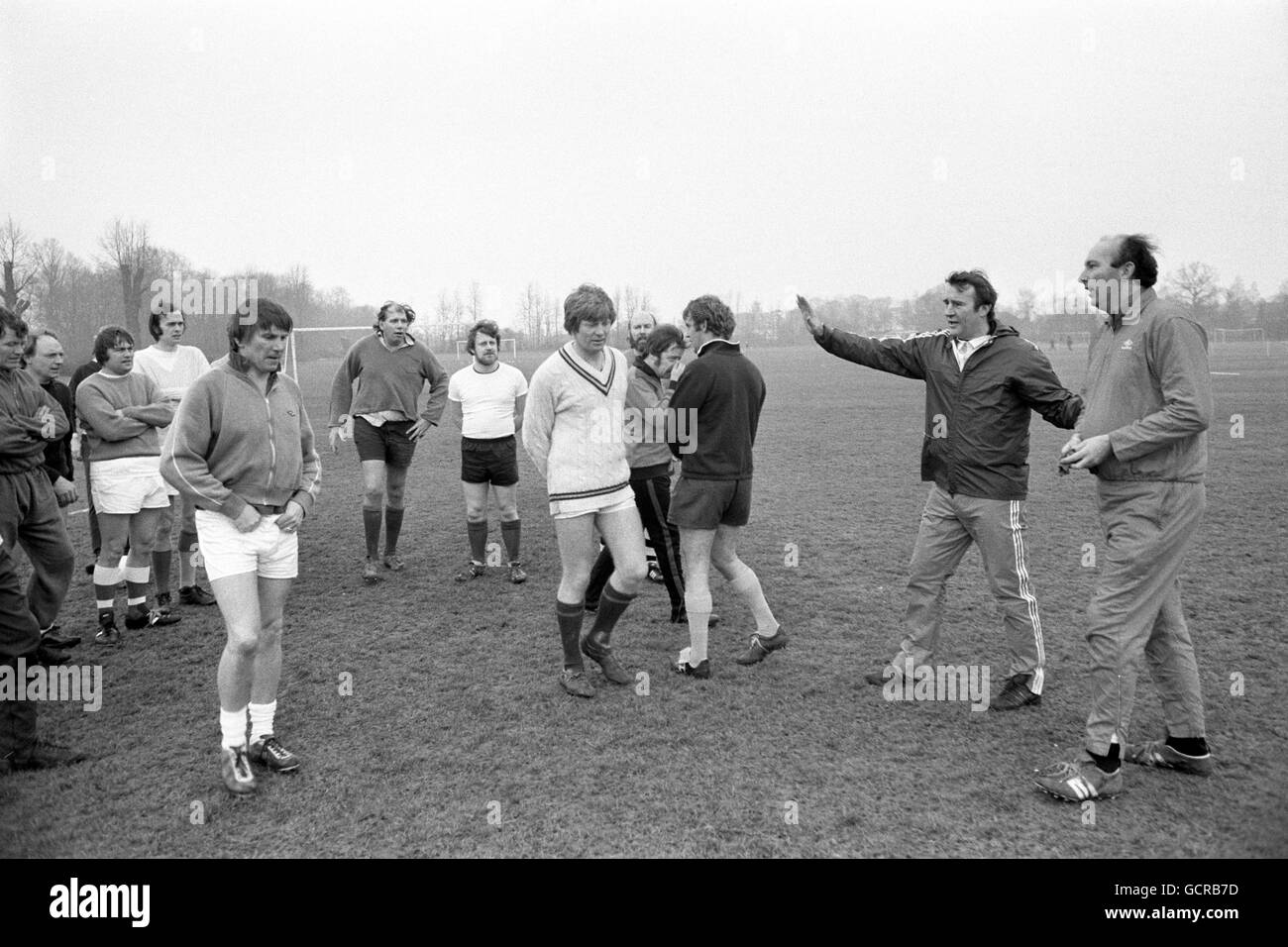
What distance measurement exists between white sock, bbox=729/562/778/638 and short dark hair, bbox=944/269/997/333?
1.97m

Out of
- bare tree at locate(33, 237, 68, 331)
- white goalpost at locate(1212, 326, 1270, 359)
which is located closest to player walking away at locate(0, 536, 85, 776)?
bare tree at locate(33, 237, 68, 331)

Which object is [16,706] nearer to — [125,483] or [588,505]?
[125,483]

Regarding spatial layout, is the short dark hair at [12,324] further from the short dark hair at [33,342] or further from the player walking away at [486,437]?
the player walking away at [486,437]

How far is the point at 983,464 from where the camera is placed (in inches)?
181

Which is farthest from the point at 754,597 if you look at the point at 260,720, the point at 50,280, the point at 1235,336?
the point at 1235,336

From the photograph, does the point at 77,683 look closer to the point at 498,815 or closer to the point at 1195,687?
the point at 498,815

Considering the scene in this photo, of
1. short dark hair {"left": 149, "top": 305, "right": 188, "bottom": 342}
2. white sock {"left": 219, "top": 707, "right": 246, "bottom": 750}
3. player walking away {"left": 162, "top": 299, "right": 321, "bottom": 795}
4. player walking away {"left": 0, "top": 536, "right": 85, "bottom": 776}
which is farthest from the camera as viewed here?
short dark hair {"left": 149, "top": 305, "right": 188, "bottom": 342}

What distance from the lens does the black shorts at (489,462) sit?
7395mm

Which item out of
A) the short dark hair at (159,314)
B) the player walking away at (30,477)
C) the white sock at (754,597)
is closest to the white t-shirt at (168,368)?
the short dark hair at (159,314)

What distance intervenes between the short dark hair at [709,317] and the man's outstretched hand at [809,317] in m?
0.40

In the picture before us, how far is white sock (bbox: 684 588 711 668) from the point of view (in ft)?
16.8

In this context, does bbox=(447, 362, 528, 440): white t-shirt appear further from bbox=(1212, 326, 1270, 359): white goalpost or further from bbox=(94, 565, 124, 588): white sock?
bbox=(1212, 326, 1270, 359): white goalpost
